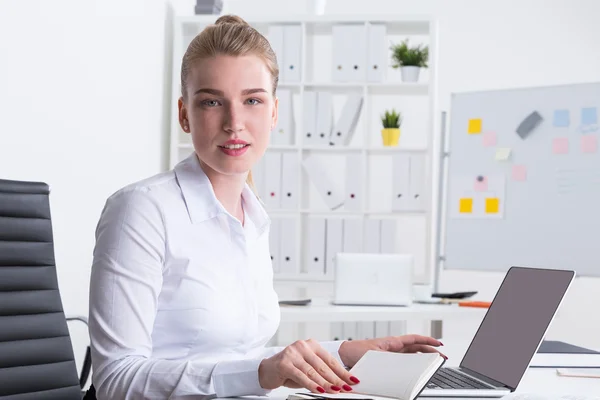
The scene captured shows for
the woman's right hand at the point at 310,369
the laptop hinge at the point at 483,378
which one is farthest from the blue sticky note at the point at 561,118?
the woman's right hand at the point at 310,369

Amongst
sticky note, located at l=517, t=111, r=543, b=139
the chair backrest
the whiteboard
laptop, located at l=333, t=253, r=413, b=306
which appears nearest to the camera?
the chair backrest

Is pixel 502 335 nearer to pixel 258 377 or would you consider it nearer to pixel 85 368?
pixel 258 377

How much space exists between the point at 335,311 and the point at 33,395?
54.3 inches

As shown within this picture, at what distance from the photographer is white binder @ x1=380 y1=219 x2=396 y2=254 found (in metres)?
4.17

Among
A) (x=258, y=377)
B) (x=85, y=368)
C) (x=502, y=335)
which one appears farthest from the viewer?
(x=85, y=368)

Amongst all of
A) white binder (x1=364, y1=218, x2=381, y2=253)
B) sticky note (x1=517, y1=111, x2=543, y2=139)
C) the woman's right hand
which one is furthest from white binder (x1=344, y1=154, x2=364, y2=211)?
the woman's right hand

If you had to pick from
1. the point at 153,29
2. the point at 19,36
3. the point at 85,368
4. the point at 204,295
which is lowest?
the point at 85,368

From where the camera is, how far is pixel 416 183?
4.20m

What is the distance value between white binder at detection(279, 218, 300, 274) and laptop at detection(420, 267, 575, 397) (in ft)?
9.32

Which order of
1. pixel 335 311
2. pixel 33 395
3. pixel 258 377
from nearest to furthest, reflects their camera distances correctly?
pixel 258 377
pixel 33 395
pixel 335 311

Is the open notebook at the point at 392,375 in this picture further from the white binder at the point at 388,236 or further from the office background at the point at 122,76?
the white binder at the point at 388,236

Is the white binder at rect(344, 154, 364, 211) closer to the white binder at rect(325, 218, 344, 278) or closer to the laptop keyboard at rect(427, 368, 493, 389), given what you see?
the white binder at rect(325, 218, 344, 278)

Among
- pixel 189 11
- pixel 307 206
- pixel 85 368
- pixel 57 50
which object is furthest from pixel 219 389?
pixel 189 11

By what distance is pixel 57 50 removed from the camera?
2.97 meters
